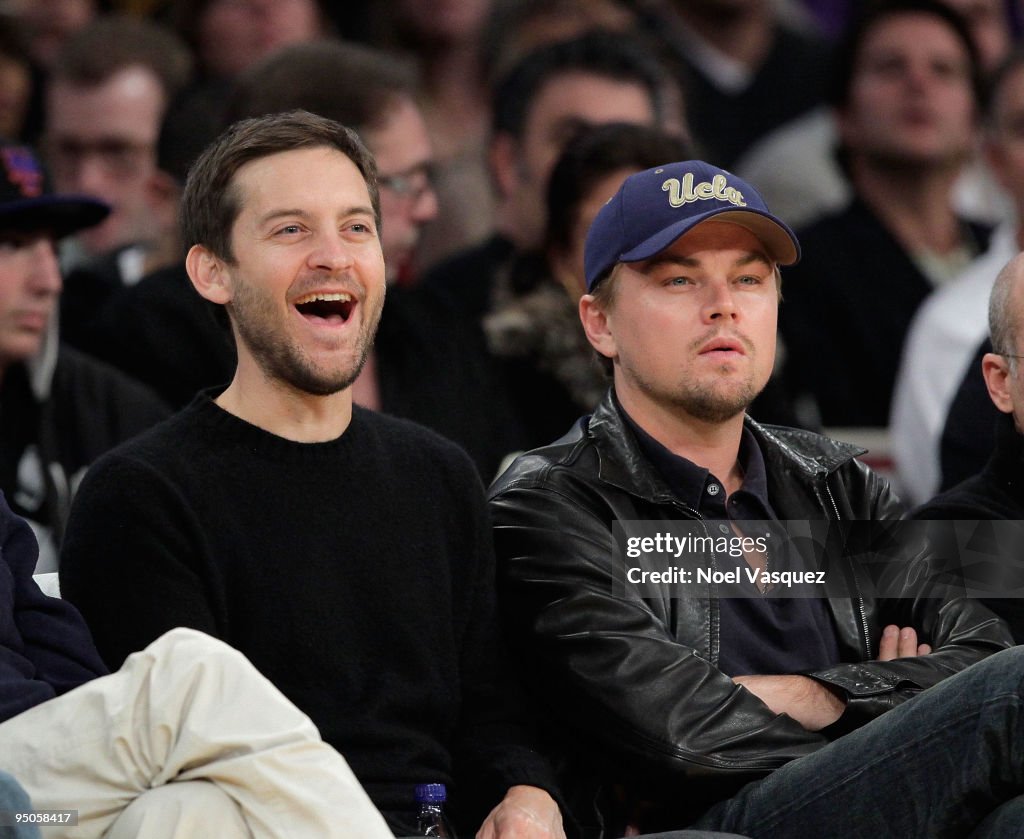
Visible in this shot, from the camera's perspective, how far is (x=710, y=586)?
3.36m

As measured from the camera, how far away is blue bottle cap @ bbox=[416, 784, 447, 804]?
10.1ft

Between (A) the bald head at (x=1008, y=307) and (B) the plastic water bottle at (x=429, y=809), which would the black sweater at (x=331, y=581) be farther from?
(A) the bald head at (x=1008, y=307)

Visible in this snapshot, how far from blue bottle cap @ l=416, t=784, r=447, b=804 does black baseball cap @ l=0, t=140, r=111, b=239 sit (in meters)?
1.85

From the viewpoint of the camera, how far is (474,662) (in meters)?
3.31

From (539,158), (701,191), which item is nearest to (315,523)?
(701,191)

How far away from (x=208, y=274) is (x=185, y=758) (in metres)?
1.01

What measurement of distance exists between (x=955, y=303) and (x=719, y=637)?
2354 millimetres

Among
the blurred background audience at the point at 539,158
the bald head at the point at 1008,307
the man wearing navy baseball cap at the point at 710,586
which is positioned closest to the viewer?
the man wearing navy baseball cap at the point at 710,586

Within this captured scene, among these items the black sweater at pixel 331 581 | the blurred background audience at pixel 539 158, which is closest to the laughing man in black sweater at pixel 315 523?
the black sweater at pixel 331 581

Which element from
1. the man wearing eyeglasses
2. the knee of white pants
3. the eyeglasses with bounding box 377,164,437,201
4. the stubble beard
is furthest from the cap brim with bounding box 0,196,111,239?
the knee of white pants

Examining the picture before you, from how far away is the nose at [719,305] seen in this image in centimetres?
342

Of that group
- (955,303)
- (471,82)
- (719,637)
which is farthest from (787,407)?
(471,82)

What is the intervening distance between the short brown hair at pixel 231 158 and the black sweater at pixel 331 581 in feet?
0.97

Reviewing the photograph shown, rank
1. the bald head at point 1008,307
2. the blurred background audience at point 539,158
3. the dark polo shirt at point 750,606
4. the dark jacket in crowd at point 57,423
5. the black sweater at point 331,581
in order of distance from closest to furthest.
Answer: the black sweater at point 331,581 → the dark polo shirt at point 750,606 → the bald head at point 1008,307 → the dark jacket in crowd at point 57,423 → the blurred background audience at point 539,158
